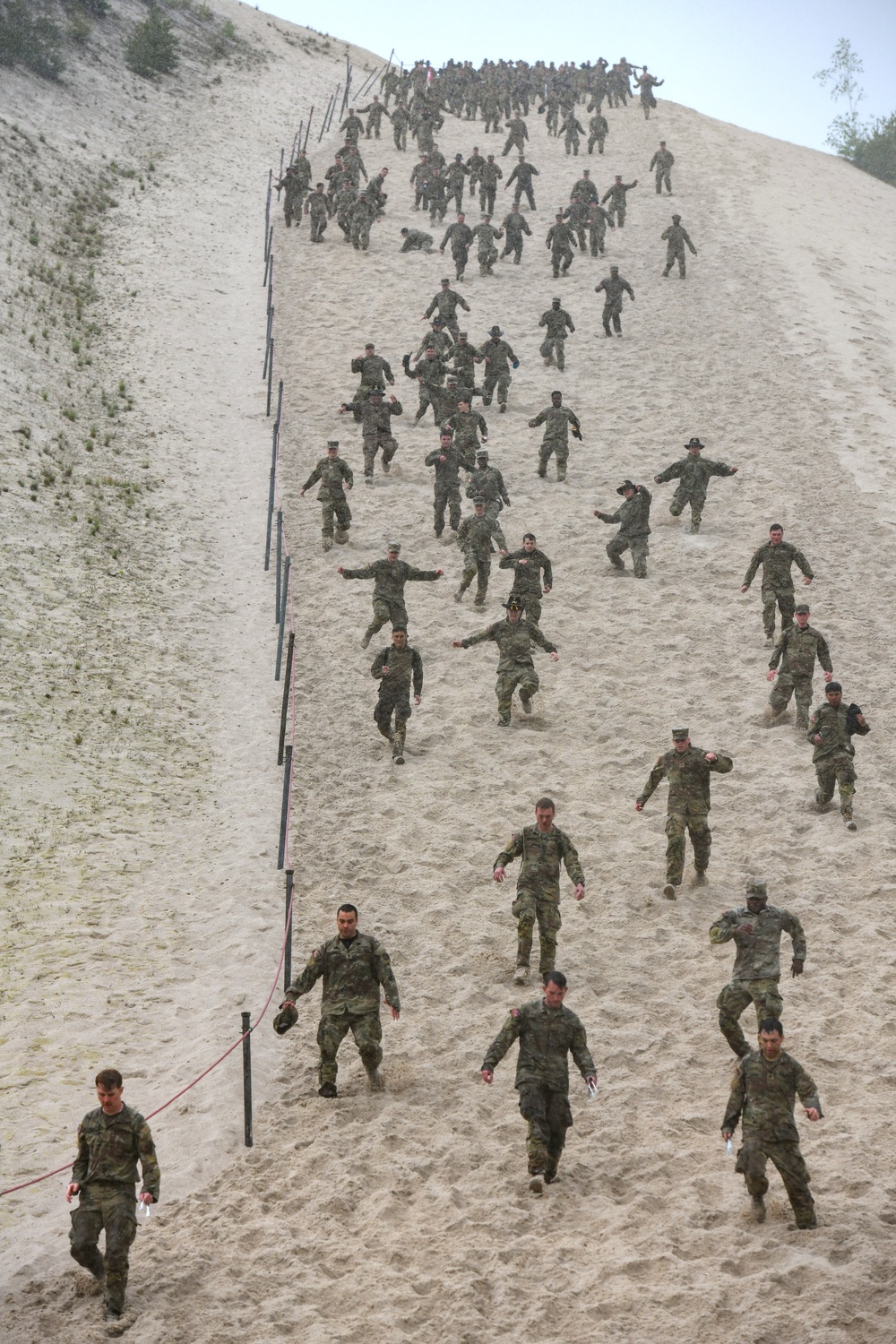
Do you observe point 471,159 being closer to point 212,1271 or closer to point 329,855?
point 329,855

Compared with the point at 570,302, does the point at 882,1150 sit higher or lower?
lower

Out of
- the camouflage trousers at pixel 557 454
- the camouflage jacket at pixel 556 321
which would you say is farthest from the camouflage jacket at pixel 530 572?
the camouflage jacket at pixel 556 321

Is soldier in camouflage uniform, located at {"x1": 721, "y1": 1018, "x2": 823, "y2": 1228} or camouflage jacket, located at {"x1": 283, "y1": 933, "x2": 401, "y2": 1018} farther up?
camouflage jacket, located at {"x1": 283, "y1": 933, "x2": 401, "y2": 1018}

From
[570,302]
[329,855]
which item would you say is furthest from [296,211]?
[329,855]

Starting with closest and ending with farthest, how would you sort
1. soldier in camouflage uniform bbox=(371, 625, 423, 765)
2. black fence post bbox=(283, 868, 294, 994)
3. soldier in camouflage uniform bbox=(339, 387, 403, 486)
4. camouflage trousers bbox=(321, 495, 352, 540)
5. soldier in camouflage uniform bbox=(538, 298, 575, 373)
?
black fence post bbox=(283, 868, 294, 994)
soldier in camouflage uniform bbox=(371, 625, 423, 765)
camouflage trousers bbox=(321, 495, 352, 540)
soldier in camouflage uniform bbox=(339, 387, 403, 486)
soldier in camouflage uniform bbox=(538, 298, 575, 373)

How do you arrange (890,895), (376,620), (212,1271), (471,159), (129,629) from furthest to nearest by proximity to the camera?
1. (471,159)
2. (129,629)
3. (376,620)
4. (890,895)
5. (212,1271)

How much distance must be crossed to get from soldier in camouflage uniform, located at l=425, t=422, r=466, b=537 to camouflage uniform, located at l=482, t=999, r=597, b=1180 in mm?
12006

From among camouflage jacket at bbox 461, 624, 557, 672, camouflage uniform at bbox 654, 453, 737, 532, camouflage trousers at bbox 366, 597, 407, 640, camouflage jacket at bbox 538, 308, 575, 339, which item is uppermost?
camouflage jacket at bbox 538, 308, 575, 339

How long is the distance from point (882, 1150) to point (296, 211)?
3155 cm

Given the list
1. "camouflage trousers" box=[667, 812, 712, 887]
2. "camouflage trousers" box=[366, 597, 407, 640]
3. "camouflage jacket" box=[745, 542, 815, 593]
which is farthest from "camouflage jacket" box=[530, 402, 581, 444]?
"camouflage trousers" box=[667, 812, 712, 887]

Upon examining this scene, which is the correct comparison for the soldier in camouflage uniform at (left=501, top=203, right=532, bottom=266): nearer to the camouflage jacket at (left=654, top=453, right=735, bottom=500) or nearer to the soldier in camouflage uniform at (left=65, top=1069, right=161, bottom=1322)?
the camouflage jacket at (left=654, top=453, right=735, bottom=500)

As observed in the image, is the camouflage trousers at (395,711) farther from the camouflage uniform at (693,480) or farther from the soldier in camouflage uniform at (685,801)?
the camouflage uniform at (693,480)

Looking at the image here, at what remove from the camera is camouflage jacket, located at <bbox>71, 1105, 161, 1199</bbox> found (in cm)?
785

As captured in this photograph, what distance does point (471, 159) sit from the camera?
35000 millimetres
